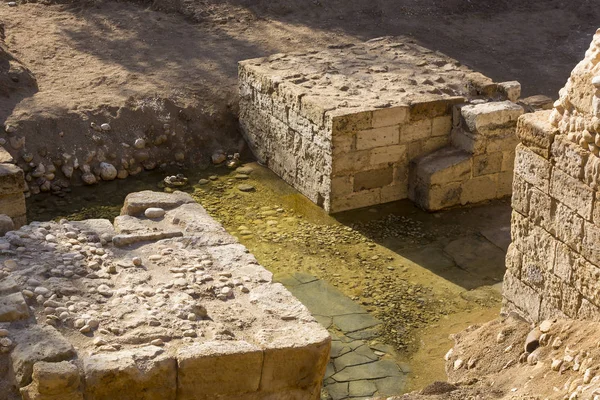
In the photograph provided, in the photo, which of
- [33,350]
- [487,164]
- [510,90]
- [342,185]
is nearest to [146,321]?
[33,350]

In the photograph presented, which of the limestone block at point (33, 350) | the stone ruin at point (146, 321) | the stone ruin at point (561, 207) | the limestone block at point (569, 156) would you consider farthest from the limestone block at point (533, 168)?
the limestone block at point (33, 350)

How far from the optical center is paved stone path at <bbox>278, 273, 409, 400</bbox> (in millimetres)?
6602

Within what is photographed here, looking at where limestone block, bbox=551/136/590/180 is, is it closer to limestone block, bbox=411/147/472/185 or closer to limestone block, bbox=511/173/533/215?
limestone block, bbox=511/173/533/215

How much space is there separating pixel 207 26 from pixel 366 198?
16.0 feet

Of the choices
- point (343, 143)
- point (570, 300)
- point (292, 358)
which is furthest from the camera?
point (343, 143)

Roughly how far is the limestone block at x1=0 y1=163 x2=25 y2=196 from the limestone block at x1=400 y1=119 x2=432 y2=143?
12.2ft

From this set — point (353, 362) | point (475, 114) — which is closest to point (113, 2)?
point (475, 114)

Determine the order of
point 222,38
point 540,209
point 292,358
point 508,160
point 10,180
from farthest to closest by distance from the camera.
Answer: point 222,38, point 508,160, point 10,180, point 540,209, point 292,358

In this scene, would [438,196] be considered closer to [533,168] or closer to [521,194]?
[521,194]

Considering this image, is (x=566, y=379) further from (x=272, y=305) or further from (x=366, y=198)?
(x=366, y=198)

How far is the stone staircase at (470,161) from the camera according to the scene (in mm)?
9273

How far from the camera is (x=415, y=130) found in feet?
30.8

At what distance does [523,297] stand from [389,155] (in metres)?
2.90

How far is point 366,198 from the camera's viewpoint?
9.50 m
